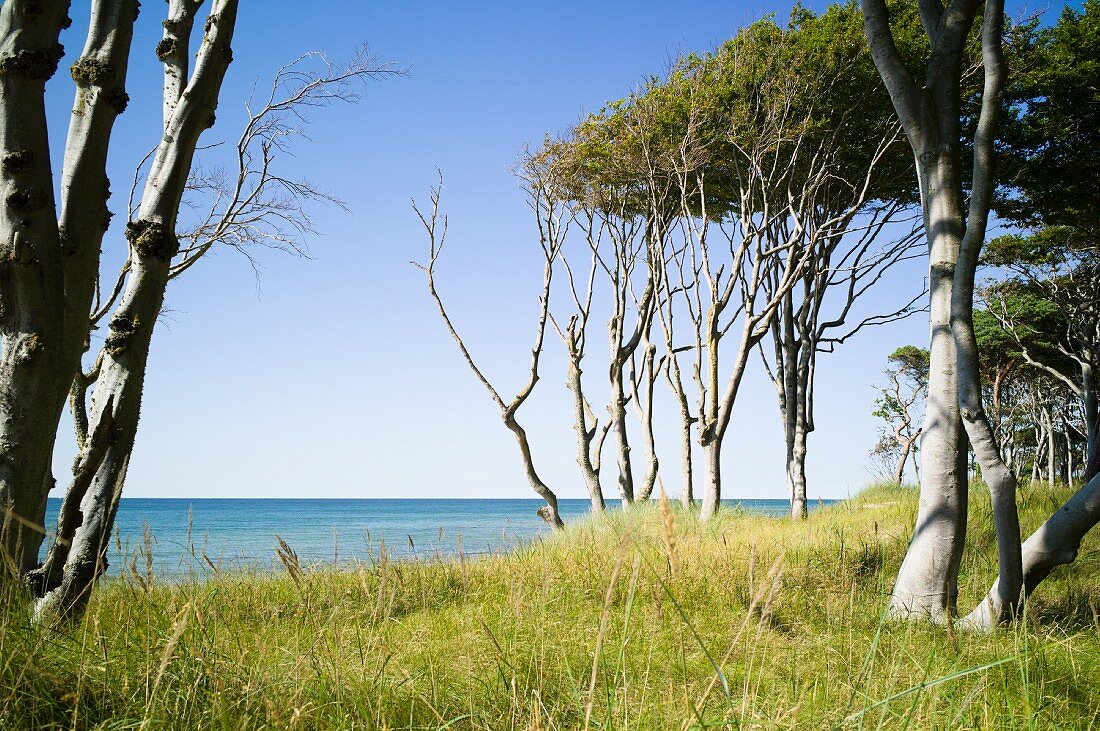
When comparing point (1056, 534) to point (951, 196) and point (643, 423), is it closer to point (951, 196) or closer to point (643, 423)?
point (951, 196)

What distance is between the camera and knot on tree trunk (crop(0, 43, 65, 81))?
9.08 ft

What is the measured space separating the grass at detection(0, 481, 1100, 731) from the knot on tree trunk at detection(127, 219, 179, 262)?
5.06 feet

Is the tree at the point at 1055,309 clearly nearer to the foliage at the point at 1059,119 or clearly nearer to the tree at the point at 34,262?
the foliage at the point at 1059,119

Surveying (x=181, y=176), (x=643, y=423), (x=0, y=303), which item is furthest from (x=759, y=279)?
(x=0, y=303)

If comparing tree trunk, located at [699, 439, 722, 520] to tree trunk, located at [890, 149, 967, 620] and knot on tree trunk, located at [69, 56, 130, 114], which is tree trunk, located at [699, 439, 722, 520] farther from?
knot on tree trunk, located at [69, 56, 130, 114]

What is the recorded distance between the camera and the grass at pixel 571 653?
6.43 feet

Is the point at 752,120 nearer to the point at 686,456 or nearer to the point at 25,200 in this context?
the point at 686,456

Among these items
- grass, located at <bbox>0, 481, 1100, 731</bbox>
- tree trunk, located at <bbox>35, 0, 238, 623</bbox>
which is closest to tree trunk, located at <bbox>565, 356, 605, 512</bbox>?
grass, located at <bbox>0, 481, 1100, 731</bbox>

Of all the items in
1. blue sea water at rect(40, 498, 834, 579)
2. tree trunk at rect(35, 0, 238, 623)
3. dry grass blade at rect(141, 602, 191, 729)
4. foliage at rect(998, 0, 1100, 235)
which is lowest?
blue sea water at rect(40, 498, 834, 579)

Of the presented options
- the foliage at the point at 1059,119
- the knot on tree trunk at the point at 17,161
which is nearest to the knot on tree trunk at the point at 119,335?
the knot on tree trunk at the point at 17,161

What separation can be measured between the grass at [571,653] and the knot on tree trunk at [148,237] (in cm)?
154

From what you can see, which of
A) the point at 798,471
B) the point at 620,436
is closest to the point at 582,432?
the point at 620,436

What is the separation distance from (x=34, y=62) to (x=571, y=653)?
3462mm

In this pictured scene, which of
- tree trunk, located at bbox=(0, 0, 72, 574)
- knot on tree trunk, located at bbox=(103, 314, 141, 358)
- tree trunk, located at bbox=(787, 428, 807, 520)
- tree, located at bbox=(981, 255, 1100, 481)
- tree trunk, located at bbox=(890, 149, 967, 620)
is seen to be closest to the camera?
tree trunk, located at bbox=(0, 0, 72, 574)
